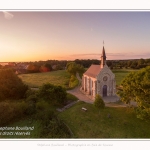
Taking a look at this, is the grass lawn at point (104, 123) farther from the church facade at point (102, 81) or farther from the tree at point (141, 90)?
the church facade at point (102, 81)

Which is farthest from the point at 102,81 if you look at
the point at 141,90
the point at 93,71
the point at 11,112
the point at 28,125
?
the point at 11,112

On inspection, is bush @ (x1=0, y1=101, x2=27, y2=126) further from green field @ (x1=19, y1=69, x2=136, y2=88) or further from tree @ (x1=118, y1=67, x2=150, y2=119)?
tree @ (x1=118, y1=67, x2=150, y2=119)

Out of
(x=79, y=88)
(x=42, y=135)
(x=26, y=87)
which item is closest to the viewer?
(x=42, y=135)

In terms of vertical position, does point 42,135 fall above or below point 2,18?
below

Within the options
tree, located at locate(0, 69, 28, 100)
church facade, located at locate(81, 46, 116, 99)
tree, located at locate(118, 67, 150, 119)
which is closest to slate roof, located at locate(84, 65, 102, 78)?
church facade, located at locate(81, 46, 116, 99)

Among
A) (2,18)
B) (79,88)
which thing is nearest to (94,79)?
(79,88)

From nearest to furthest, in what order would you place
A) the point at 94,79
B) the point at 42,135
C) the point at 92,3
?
1. the point at 92,3
2. the point at 42,135
3. the point at 94,79

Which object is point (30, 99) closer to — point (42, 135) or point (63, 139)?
point (42, 135)

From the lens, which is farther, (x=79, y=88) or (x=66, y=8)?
(x=79, y=88)
